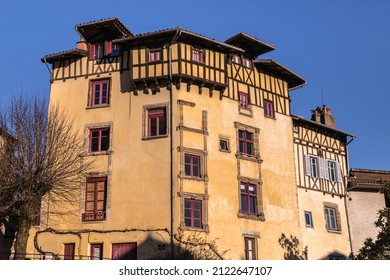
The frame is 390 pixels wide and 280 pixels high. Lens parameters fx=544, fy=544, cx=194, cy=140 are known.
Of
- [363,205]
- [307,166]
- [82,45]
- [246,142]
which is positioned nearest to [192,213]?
[246,142]

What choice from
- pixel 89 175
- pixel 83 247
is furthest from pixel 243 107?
pixel 83 247

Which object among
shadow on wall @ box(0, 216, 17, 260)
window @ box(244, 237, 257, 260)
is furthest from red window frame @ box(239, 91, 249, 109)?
shadow on wall @ box(0, 216, 17, 260)

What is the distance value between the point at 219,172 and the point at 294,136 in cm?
650

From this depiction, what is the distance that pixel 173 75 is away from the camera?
23.0m

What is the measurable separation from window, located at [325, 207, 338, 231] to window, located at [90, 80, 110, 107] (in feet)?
41.5

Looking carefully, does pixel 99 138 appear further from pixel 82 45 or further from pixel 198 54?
pixel 198 54

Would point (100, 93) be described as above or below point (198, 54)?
below

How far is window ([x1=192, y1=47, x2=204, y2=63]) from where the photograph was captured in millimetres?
23828

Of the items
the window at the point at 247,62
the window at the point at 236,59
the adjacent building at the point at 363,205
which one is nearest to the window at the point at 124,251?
the window at the point at 236,59

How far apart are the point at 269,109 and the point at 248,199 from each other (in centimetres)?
510

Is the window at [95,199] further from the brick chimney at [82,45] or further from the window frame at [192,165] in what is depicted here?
the brick chimney at [82,45]

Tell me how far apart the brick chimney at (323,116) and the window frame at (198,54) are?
30.5 feet

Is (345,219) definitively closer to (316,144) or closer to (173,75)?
(316,144)

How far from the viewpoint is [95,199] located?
76.2 ft
